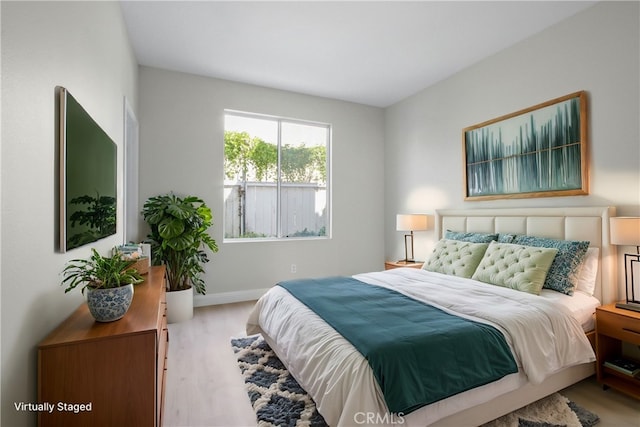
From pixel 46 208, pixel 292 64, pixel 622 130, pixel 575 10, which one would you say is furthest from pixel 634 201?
pixel 46 208

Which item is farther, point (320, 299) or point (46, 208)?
point (320, 299)

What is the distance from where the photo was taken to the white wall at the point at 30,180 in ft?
3.40

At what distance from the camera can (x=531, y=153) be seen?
3162 millimetres

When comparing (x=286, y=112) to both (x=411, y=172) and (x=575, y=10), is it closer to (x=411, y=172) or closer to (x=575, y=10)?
(x=411, y=172)

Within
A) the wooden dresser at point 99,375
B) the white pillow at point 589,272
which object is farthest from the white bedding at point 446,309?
the wooden dresser at point 99,375

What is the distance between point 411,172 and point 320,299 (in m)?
3.02

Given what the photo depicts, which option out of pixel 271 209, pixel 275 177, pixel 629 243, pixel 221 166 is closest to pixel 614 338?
pixel 629 243

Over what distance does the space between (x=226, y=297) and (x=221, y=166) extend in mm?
1744

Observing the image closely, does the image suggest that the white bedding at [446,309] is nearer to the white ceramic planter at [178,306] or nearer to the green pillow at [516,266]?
the green pillow at [516,266]

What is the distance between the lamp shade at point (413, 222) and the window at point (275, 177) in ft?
4.17

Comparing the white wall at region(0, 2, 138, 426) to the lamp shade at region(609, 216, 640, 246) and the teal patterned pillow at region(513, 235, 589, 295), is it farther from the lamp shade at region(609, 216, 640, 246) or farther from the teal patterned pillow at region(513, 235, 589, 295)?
the lamp shade at region(609, 216, 640, 246)

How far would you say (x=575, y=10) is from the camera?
2768 mm

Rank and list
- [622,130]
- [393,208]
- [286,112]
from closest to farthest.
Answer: [622,130], [286,112], [393,208]

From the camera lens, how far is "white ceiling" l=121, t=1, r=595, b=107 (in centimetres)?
276
